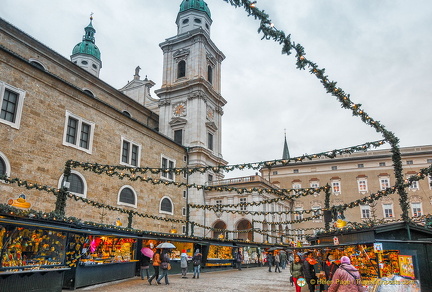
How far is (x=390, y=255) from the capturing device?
32.6 feet

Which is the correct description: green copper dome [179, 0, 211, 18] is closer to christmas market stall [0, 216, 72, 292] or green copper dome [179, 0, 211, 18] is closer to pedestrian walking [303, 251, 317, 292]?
christmas market stall [0, 216, 72, 292]

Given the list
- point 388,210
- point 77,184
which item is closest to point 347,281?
point 77,184

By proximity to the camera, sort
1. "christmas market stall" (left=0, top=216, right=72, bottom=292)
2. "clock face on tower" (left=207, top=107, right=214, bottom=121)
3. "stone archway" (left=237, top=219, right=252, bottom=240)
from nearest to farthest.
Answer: "christmas market stall" (left=0, top=216, right=72, bottom=292) → "stone archway" (left=237, top=219, right=252, bottom=240) → "clock face on tower" (left=207, top=107, right=214, bottom=121)

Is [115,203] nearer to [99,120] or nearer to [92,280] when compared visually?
[99,120]

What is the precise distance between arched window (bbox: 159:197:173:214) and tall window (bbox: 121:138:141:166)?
4758mm

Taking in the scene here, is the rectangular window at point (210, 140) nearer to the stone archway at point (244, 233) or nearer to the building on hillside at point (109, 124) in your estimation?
the building on hillside at point (109, 124)

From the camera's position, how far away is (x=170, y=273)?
20.2 meters

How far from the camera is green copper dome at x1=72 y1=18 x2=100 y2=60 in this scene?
5325 centimetres

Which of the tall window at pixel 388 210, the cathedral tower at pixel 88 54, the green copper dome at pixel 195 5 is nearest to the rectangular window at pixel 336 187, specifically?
the tall window at pixel 388 210

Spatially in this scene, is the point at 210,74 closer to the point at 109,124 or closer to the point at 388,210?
the point at 109,124

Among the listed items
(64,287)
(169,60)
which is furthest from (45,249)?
(169,60)

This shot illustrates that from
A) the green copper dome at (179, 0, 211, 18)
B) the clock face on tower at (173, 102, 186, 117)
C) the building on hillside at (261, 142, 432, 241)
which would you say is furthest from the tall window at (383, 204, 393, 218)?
the green copper dome at (179, 0, 211, 18)

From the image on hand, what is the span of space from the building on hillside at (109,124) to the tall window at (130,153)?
0.08 m

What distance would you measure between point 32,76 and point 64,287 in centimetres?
1320
